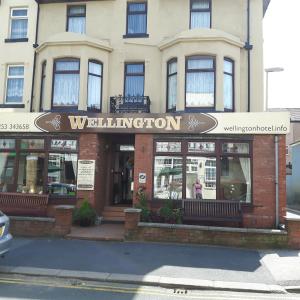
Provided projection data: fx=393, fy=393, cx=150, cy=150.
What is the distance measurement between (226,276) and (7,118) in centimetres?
995

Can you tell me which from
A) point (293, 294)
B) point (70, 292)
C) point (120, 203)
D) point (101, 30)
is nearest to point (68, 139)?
point (120, 203)

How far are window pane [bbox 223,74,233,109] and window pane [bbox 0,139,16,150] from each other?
8.13m

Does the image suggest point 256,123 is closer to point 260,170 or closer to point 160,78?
point 260,170

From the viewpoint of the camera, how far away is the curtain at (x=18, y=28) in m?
17.1

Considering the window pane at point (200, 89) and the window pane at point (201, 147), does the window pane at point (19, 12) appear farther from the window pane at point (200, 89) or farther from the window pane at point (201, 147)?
the window pane at point (201, 147)

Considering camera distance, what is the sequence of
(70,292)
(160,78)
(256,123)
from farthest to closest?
1. (160,78)
2. (256,123)
3. (70,292)

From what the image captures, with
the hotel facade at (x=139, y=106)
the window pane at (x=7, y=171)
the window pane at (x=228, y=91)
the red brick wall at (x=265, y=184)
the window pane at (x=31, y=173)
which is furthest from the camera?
the window pane at (x=228, y=91)

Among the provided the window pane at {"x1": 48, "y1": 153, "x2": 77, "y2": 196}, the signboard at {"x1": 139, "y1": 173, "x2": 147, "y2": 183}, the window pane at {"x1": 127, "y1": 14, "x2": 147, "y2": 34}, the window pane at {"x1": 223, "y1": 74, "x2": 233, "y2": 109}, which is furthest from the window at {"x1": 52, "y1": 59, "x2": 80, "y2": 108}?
the window pane at {"x1": 223, "y1": 74, "x2": 233, "y2": 109}

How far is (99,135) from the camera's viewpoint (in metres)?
14.3

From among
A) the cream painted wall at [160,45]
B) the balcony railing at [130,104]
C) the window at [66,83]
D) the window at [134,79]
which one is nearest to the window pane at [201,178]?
the cream painted wall at [160,45]

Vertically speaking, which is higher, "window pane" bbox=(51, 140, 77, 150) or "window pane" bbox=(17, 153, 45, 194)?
"window pane" bbox=(51, 140, 77, 150)

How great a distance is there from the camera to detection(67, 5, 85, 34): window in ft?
54.5

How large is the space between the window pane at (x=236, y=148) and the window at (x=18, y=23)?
10.1 m

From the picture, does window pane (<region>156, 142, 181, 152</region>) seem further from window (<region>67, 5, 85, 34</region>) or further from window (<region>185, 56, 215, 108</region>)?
window (<region>67, 5, 85, 34</region>)
